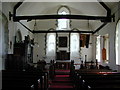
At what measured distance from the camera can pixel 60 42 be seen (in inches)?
839

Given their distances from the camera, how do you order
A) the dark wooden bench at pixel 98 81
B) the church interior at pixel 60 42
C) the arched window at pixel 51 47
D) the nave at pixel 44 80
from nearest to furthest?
the nave at pixel 44 80 → the dark wooden bench at pixel 98 81 → the church interior at pixel 60 42 → the arched window at pixel 51 47

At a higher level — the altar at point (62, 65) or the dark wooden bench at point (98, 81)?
the dark wooden bench at point (98, 81)

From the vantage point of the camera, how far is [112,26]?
13234 mm

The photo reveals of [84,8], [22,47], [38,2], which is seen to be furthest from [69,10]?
[22,47]

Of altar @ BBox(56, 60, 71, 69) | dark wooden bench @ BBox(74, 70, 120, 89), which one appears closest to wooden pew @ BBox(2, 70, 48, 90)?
dark wooden bench @ BBox(74, 70, 120, 89)

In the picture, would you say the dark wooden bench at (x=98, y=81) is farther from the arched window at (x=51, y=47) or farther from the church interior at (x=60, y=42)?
the arched window at (x=51, y=47)

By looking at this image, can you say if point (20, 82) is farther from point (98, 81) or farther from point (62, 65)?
point (62, 65)

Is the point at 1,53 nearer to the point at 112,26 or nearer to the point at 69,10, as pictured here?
the point at 112,26

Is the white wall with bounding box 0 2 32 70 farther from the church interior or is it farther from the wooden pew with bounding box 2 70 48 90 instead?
the wooden pew with bounding box 2 70 48 90

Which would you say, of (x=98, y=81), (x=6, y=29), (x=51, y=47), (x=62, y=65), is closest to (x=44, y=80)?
(x=98, y=81)

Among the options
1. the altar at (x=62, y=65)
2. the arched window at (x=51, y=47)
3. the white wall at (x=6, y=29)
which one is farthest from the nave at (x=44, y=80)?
the arched window at (x=51, y=47)

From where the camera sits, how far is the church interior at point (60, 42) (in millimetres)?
9034

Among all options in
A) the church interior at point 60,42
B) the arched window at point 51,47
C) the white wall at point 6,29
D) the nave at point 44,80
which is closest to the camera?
the nave at point 44,80

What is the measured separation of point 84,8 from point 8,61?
7.24 m
